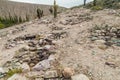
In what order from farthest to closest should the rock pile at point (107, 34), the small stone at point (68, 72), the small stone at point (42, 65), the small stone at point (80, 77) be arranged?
the rock pile at point (107, 34) < the small stone at point (42, 65) < the small stone at point (68, 72) < the small stone at point (80, 77)

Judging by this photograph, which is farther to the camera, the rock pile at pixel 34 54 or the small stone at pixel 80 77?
the rock pile at pixel 34 54

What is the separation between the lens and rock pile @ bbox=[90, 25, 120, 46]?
8.60 meters

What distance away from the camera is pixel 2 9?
10894 cm

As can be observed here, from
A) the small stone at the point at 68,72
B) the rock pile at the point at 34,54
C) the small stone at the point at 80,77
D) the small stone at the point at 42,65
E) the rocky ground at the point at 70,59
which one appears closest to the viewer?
the small stone at the point at 80,77

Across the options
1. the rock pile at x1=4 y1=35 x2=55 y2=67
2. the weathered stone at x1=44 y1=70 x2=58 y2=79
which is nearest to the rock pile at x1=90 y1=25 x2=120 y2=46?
the rock pile at x1=4 y1=35 x2=55 y2=67

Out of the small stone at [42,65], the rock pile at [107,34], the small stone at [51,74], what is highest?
the rock pile at [107,34]

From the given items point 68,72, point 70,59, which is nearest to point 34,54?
point 70,59

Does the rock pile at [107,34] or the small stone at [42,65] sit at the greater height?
the rock pile at [107,34]

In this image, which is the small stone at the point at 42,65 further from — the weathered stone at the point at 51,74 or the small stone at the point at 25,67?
the weathered stone at the point at 51,74

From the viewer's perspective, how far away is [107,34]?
9406mm

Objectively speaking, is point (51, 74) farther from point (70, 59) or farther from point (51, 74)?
point (70, 59)

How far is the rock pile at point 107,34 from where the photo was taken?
8602mm

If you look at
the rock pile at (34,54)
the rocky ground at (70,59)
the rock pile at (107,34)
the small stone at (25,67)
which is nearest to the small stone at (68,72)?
the rocky ground at (70,59)

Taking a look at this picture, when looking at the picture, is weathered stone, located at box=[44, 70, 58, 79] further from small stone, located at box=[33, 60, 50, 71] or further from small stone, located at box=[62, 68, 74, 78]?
small stone, located at box=[33, 60, 50, 71]
